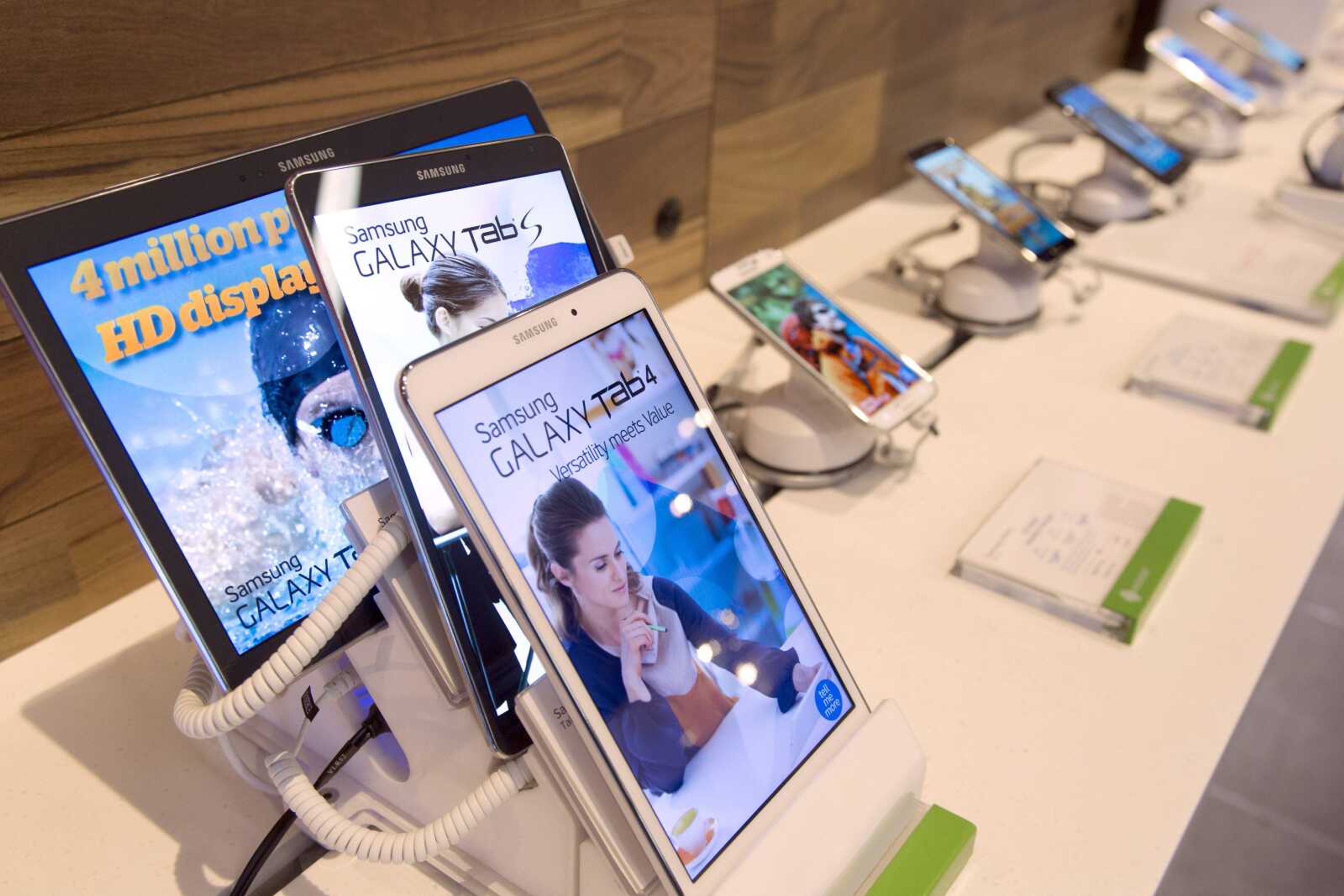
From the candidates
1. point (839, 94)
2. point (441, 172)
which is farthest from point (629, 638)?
point (839, 94)

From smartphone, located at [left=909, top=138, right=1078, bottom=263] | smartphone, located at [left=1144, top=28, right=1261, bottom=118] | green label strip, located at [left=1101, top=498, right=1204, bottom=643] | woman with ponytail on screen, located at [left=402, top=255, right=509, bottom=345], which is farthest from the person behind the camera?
smartphone, located at [left=1144, top=28, right=1261, bottom=118]

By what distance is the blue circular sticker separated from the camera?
0.64m

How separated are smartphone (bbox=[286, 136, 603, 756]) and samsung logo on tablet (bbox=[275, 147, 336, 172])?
0.28 ft

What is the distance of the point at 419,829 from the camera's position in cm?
59

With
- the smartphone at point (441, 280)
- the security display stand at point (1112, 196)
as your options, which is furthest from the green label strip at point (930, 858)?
the security display stand at point (1112, 196)

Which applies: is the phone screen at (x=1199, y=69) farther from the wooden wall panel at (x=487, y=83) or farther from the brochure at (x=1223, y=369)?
the brochure at (x=1223, y=369)

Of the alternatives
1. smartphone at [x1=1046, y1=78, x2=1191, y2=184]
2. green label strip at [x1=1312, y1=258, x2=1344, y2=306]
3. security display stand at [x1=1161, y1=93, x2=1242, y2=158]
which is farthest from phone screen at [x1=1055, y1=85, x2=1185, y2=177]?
security display stand at [x1=1161, y1=93, x2=1242, y2=158]

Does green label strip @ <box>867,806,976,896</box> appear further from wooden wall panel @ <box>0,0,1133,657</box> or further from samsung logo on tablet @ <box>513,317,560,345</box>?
wooden wall panel @ <box>0,0,1133,657</box>

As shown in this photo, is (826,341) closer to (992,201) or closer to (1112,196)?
(992,201)

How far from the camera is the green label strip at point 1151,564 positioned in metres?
0.87

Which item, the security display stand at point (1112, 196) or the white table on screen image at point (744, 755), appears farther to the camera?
the security display stand at point (1112, 196)

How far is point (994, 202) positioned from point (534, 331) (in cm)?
89

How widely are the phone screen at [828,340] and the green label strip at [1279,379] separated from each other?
0.41 meters

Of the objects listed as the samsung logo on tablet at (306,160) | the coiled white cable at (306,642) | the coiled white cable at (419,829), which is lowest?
the coiled white cable at (419,829)
